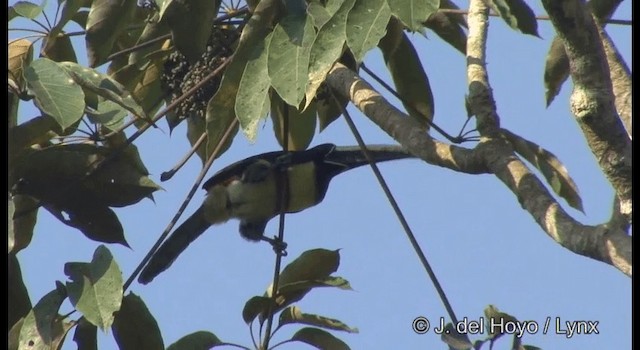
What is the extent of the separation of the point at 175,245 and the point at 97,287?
4.10 ft

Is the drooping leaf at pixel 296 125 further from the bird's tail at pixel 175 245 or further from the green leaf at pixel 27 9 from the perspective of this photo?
the green leaf at pixel 27 9

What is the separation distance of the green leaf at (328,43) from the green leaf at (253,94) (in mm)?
174

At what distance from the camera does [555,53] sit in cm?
313

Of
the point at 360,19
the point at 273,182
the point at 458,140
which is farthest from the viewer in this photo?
the point at 273,182

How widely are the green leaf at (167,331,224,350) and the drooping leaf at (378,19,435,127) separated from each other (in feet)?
2.84

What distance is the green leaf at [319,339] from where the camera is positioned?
9.58 ft

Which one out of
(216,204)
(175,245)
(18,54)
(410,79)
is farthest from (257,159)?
(18,54)

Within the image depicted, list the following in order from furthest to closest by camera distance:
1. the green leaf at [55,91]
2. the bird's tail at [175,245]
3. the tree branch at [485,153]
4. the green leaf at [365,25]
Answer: the bird's tail at [175,245] < the green leaf at [55,91] < the green leaf at [365,25] < the tree branch at [485,153]

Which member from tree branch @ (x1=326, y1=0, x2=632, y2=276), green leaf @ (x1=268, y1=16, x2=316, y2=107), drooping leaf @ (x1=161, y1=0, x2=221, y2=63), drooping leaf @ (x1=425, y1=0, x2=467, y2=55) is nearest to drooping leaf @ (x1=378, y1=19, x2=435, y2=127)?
drooping leaf @ (x1=425, y1=0, x2=467, y2=55)

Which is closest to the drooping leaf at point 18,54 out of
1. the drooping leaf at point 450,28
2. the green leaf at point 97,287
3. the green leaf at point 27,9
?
the green leaf at point 27,9
